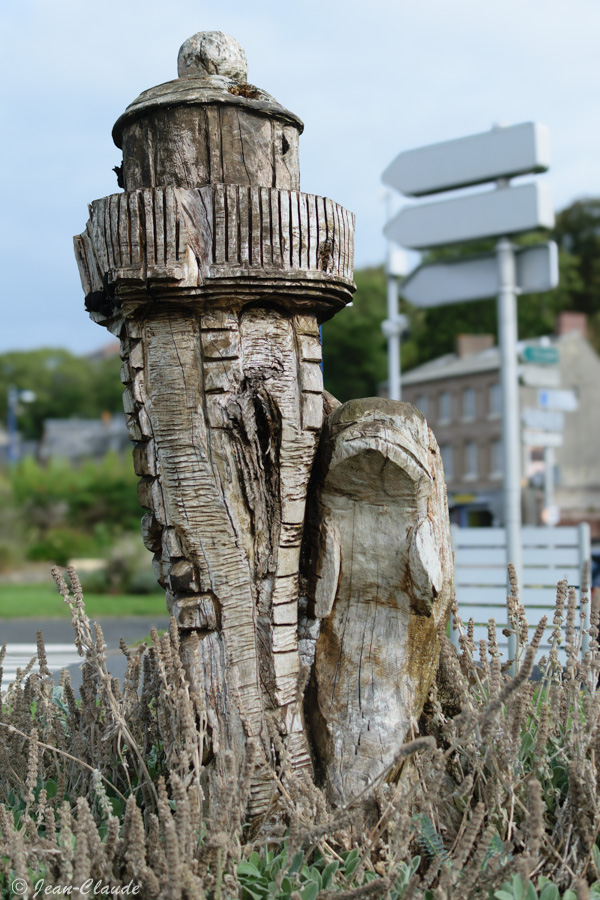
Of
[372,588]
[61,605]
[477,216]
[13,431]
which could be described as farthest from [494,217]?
[13,431]

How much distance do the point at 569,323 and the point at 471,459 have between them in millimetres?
6526

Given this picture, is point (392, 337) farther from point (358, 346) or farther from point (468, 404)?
point (358, 346)

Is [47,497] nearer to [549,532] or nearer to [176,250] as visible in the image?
[549,532]

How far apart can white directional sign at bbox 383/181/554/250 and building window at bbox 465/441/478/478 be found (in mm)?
28370

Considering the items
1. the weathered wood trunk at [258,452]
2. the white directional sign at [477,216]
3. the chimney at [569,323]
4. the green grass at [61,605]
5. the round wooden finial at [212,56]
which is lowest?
the green grass at [61,605]

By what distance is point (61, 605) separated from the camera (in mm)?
13633

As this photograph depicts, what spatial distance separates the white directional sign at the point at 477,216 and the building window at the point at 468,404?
28.0 meters

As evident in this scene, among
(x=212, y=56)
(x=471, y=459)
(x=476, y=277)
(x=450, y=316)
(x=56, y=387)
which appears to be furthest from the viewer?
(x=56, y=387)

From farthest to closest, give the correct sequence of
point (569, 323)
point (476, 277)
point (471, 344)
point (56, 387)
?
1. point (56, 387)
2. point (471, 344)
3. point (569, 323)
4. point (476, 277)

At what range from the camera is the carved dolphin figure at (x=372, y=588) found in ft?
8.99

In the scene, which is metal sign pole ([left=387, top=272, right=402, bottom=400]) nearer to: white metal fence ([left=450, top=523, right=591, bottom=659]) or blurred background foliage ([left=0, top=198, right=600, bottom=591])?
blurred background foliage ([left=0, top=198, right=600, bottom=591])

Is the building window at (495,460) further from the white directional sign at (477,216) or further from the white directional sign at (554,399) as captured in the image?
the white directional sign at (477,216)

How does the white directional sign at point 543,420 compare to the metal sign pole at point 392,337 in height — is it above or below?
below

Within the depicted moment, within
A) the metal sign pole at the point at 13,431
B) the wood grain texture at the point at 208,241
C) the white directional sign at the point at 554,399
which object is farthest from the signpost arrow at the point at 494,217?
the metal sign pole at the point at 13,431
